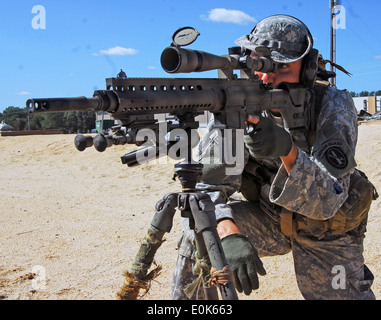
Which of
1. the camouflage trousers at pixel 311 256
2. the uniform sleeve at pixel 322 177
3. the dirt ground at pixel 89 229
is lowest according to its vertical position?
the dirt ground at pixel 89 229

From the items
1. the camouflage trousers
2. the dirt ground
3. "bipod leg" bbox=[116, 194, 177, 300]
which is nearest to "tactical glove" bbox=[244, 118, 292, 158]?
"bipod leg" bbox=[116, 194, 177, 300]

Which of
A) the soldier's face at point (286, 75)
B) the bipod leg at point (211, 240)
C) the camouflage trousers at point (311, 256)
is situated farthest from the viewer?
the soldier's face at point (286, 75)

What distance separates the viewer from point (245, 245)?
A: 2.85m

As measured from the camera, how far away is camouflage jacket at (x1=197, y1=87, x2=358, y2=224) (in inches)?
117

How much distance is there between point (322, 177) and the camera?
2.98 m

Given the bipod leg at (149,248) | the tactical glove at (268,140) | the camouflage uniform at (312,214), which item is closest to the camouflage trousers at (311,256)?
the camouflage uniform at (312,214)

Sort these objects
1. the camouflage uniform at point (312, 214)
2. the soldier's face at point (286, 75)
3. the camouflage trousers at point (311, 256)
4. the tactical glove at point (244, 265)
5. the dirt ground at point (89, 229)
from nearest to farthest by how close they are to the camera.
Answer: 1. the tactical glove at point (244, 265)
2. the camouflage uniform at point (312, 214)
3. the camouflage trousers at point (311, 256)
4. the soldier's face at point (286, 75)
5. the dirt ground at point (89, 229)

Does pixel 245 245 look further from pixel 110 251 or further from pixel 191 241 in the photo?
pixel 110 251

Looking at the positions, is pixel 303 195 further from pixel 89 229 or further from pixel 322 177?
pixel 89 229

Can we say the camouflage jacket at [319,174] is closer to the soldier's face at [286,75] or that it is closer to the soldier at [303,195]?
the soldier at [303,195]

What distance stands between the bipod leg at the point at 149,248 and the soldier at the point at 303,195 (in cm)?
39

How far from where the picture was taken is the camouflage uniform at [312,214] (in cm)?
301

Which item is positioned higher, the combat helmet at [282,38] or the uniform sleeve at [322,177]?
the combat helmet at [282,38]

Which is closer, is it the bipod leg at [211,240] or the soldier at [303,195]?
the bipod leg at [211,240]
